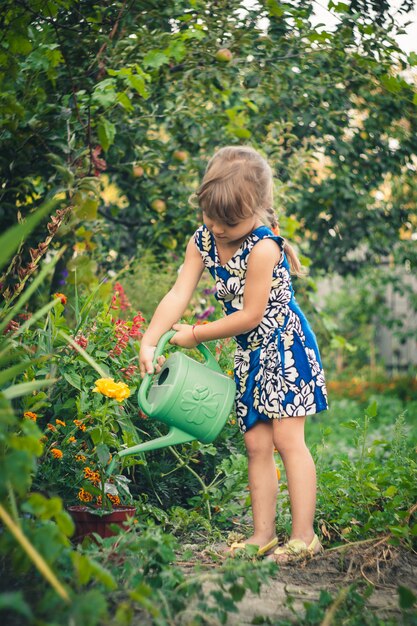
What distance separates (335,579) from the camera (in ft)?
5.82

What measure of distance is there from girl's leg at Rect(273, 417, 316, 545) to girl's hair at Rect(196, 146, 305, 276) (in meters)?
0.62

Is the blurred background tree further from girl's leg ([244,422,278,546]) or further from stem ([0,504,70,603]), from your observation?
stem ([0,504,70,603])

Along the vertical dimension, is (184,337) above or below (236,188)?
below

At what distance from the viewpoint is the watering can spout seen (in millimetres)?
1771

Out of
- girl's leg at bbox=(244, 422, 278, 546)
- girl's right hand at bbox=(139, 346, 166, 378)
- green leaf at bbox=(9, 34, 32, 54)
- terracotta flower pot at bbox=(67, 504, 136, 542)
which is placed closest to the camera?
terracotta flower pot at bbox=(67, 504, 136, 542)

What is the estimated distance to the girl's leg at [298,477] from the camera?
6.71 feet

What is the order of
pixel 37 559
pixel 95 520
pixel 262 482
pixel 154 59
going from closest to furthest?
1. pixel 37 559
2. pixel 95 520
3. pixel 262 482
4. pixel 154 59

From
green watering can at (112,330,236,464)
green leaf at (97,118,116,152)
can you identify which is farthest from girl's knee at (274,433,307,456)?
green leaf at (97,118,116,152)

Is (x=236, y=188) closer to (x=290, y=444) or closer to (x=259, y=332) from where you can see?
(x=259, y=332)

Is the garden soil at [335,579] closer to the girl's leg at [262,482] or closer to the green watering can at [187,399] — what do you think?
the girl's leg at [262,482]

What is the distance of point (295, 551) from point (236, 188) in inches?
39.7

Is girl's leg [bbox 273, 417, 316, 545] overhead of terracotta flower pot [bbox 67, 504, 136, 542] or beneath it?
beneath

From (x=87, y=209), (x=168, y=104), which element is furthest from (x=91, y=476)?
(x=168, y=104)

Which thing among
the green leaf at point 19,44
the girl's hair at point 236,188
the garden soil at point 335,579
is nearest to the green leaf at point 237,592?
the garden soil at point 335,579
